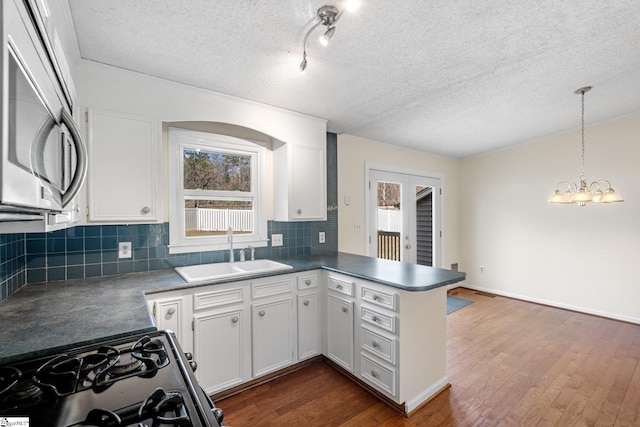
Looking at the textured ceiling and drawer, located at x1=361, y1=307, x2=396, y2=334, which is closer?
the textured ceiling

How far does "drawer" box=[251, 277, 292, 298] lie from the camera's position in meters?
2.24

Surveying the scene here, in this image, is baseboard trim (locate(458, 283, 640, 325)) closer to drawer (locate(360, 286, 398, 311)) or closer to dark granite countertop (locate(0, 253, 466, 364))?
dark granite countertop (locate(0, 253, 466, 364))

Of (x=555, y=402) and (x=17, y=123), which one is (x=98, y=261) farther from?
(x=555, y=402)

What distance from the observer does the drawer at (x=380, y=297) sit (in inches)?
77.6

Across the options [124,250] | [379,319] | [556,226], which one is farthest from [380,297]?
[556,226]

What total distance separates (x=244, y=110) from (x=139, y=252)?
144 cm

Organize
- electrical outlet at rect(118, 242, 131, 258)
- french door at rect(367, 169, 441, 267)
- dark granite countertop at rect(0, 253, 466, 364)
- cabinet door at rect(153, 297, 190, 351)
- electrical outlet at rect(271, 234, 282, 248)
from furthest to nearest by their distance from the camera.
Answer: french door at rect(367, 169, 441, 267) < electrical outlet at rect(271, 234, 282, 248) < electrical outlet at rect(118, 242, 131, 258) < cabinet door at rect(153, 297, 190, 351) < dark granite countertop at rect(0, 253, 466, 364)

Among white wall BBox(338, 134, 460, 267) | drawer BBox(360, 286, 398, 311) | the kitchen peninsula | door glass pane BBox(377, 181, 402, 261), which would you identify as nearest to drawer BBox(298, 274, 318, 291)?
the kitchen peninsula

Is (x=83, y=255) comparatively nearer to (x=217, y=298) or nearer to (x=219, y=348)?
(x=217, y=298)

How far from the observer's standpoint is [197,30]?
1672 millimetres

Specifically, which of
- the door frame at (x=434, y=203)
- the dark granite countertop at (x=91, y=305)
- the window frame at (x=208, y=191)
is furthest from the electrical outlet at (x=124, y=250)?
the door frame at (x=434, y=203)

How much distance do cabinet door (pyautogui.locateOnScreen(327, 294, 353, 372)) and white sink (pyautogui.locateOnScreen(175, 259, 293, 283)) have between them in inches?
20.1

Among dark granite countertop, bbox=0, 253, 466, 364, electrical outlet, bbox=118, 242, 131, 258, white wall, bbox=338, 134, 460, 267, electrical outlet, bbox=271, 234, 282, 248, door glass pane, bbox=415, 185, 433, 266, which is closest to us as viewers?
dark granite countertop, bbox=0, 253, 466, 364

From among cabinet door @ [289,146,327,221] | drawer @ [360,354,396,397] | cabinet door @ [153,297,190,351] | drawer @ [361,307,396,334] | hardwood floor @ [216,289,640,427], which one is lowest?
hardwood floor @ [216,289,640,427]
